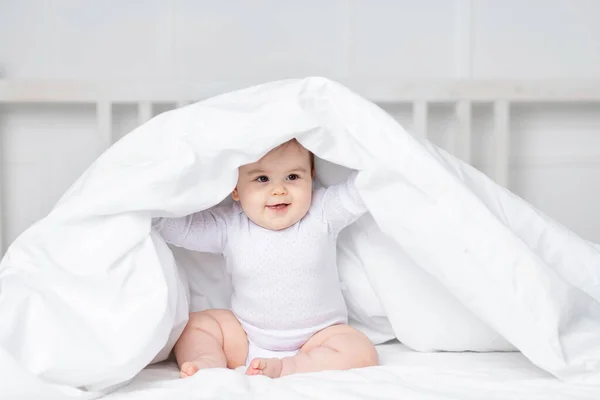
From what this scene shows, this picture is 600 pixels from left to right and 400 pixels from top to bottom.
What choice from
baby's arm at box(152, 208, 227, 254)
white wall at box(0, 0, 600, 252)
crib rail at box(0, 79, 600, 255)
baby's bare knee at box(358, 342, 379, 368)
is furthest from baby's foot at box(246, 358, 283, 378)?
white wall at box(0, 0, 600, 252)

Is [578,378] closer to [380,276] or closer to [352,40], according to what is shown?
[380,276]

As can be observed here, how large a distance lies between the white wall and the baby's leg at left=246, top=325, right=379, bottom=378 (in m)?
0.61

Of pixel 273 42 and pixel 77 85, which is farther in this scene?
pixel 273 42

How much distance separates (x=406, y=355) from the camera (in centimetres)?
125

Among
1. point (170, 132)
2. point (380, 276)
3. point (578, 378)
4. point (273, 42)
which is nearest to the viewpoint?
point (578, 378)

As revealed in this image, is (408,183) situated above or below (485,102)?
below

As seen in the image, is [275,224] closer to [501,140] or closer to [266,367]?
[266,367]

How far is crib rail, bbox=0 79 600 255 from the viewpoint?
56.4 inches

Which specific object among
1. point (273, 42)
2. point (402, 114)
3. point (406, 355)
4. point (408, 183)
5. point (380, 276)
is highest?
point (273, 42)

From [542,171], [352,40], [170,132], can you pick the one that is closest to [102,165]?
Answer: [170,132]

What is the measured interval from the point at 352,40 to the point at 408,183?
581 millimetres

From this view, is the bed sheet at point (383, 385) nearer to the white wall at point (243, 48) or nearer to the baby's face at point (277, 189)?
the baby's face at point (277, 189)

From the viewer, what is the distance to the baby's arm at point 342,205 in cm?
123

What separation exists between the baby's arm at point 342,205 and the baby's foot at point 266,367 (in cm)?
25
